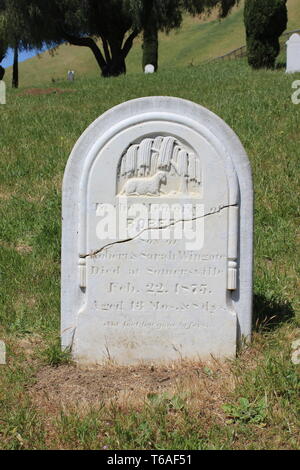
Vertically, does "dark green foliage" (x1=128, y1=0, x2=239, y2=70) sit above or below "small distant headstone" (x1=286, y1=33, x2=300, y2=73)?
above

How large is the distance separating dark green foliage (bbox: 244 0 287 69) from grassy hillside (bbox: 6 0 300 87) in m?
32.9

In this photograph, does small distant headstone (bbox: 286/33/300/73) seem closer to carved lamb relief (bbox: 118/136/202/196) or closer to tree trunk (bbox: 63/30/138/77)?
tree trunk (bbox: 63/30/138/77)

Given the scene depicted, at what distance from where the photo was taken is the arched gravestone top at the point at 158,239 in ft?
12.0

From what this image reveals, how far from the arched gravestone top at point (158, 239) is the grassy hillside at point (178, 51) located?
49.0 m

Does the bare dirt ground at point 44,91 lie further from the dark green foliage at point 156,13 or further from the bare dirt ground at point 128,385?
the bare dirt ground at point 128,385

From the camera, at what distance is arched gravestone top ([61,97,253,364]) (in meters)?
3.66

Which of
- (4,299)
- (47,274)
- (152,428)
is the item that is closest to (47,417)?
(152,428)

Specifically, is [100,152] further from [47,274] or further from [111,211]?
[47,274]

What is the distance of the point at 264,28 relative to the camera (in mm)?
18781

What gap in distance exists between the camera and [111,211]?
3723mm

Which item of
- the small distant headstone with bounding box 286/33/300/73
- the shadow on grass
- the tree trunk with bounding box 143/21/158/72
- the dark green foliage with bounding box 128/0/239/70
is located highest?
the dark green foliage with bounding box 128/0/239/70

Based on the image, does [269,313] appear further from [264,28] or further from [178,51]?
[178,51]

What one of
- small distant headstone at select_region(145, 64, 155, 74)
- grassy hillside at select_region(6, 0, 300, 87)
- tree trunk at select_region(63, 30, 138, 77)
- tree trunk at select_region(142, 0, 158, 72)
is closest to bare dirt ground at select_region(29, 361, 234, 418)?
small distant headstone at select_region(145, 64, 155, 74)
